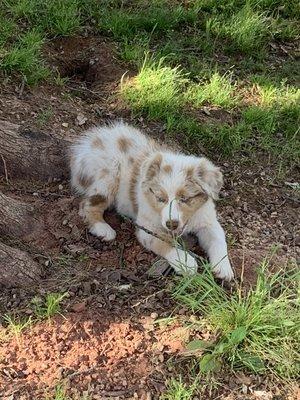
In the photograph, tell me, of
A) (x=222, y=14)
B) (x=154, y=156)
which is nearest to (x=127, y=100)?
(x=154, y=156)

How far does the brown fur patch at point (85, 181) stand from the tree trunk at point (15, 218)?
51cm

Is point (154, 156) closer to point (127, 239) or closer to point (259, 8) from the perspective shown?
point (127, 239)

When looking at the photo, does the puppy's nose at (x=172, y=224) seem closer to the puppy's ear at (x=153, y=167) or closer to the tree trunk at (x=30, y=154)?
the puppy's ear at (x=153, y=167)

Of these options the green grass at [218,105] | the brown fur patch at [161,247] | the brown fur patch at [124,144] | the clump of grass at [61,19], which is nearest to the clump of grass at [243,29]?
the green grass at [218,105]

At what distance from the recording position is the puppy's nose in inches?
155

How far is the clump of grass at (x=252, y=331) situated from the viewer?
3.40 metres

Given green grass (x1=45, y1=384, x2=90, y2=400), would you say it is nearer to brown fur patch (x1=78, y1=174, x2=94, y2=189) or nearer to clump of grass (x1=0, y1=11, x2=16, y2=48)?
brown fur patch (x1=78, y1=174, x2=94, y2=189)

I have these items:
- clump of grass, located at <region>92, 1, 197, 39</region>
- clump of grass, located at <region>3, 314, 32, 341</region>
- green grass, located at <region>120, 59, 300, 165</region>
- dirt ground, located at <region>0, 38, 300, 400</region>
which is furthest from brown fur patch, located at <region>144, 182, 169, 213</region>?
clump of grass, located at <region>92, 1, 197, 39</region>

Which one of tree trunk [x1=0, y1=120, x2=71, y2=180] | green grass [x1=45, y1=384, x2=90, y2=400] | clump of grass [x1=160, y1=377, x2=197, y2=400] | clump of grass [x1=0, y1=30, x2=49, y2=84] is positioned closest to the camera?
green grass [x1=45, y1=384, x2=90, y2=400]

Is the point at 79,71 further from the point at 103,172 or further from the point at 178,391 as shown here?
the point at 178,391

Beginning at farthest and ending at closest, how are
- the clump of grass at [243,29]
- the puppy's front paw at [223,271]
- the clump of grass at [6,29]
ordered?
the clump of grass at [243,29]
the clump of grass at [6,29]
the puppy's front paw at [223,271]

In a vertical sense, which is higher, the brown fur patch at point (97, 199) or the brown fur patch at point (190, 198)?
the brown fur patch at point (190, 198)

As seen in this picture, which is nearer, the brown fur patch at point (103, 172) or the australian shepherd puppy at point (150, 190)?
the australian shepherd puppy at point (150, 190)

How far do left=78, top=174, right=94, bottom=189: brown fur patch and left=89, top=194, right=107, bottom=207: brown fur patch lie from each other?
0.13 meters
